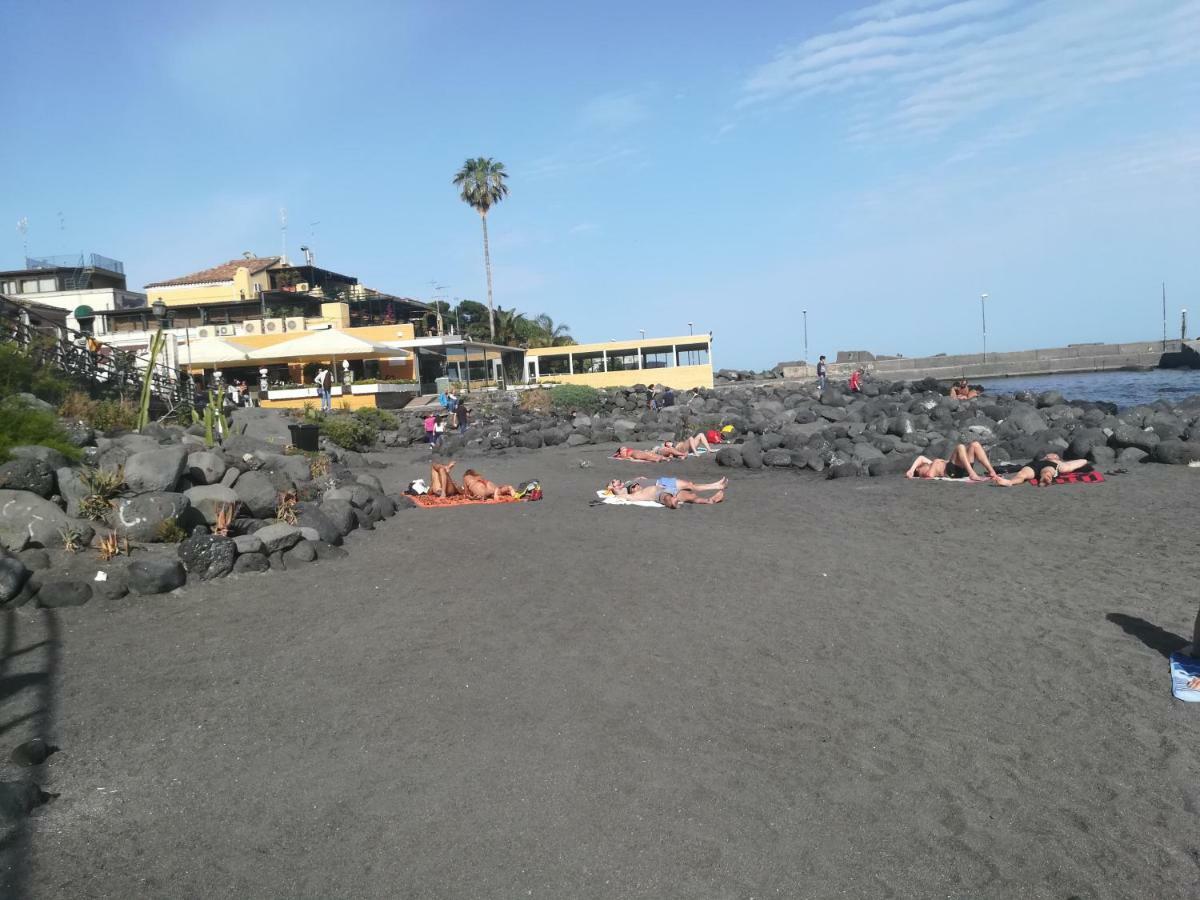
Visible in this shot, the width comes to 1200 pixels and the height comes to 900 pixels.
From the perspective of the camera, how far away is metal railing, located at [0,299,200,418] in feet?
55.0

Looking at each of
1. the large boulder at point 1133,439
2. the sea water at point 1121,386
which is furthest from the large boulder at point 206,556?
the sea water at point 1121,386

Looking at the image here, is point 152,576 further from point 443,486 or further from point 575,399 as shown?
point 575,399

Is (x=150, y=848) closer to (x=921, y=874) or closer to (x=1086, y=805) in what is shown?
→ (x=921, y=874)

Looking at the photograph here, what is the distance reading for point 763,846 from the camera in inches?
174

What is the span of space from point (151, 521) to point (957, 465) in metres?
12.6

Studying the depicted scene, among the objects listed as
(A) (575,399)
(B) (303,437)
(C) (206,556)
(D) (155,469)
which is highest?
(D) (155,469)

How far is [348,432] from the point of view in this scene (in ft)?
74.9

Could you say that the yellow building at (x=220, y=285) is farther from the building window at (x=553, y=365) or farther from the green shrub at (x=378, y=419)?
the green shrub at (x=378, y=419)

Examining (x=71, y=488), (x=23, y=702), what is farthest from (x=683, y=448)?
(x=23, y=702)

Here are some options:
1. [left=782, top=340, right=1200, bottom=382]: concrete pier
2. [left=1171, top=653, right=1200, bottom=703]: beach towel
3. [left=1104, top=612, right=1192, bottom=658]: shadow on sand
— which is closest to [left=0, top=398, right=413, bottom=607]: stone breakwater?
[left=1104, top=612, right=1192, bottom=658]: shadow on sand

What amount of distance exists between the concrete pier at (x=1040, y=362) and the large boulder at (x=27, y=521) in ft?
221

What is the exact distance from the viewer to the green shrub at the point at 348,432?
73.0 ft

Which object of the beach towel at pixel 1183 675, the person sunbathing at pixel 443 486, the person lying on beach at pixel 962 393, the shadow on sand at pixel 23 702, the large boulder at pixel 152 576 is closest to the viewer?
the shadow on sand at pixel 23 702

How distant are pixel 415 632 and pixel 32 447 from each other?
17.3 feet
